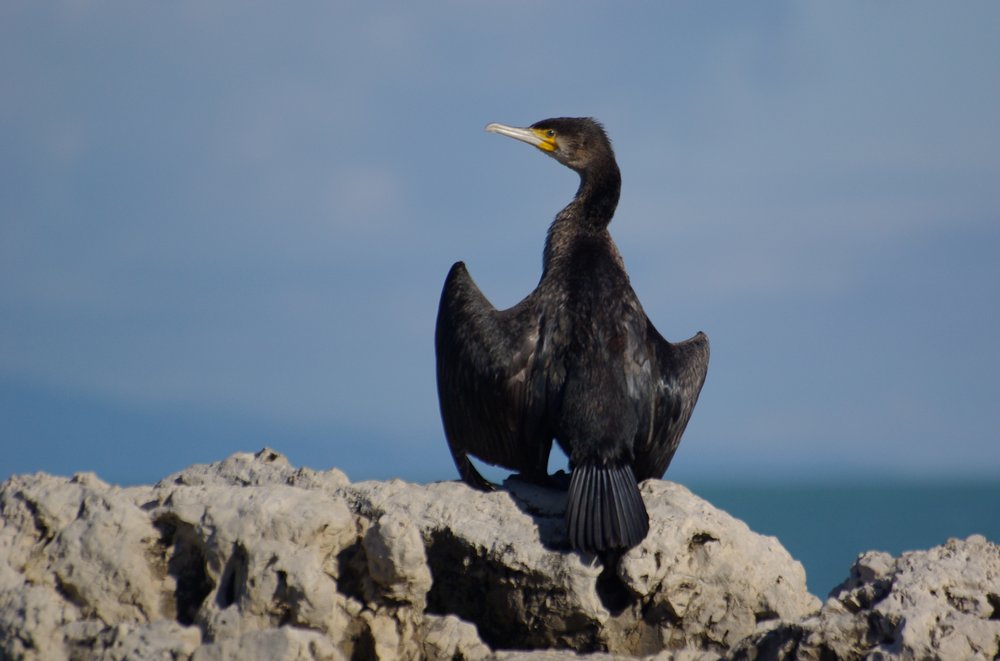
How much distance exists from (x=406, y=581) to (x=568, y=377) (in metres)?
1.68

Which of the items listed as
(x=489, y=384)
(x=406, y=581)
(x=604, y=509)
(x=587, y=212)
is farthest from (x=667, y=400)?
(x=406, y=581)

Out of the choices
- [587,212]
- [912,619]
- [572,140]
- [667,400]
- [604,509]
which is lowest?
[912,619]

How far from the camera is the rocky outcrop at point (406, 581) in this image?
4.70 m

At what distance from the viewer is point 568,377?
6.30 meters

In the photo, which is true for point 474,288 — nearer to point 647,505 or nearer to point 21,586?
point 647,505

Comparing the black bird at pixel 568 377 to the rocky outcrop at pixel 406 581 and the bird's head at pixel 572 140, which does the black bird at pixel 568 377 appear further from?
the bird's head at pixel 572 140

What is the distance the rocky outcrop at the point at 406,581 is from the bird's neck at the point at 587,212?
174cm

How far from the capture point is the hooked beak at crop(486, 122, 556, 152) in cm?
813

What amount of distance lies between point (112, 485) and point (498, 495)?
1687 millimetres

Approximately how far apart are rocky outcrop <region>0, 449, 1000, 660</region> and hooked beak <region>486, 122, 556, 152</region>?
9.30ft

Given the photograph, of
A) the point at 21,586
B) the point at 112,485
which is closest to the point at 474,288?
the point at 112,485

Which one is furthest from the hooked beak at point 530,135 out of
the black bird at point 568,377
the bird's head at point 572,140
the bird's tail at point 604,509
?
the bird's tail at point 604,509

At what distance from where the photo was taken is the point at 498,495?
233 inches

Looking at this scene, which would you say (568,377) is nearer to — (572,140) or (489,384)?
(489,384)
